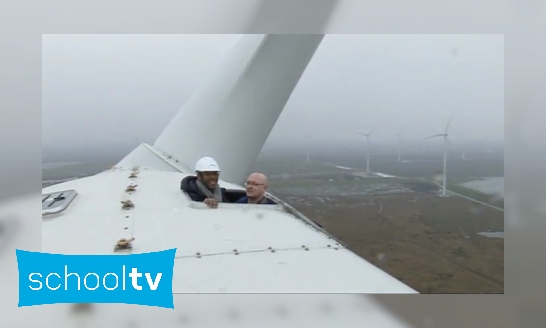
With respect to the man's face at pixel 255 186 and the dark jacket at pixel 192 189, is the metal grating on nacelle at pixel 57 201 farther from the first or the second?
the man's face at pixel 255 186

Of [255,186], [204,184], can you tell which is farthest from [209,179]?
[255,186]

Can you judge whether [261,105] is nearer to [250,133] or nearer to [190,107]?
[250,133]

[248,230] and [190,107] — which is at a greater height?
[190,107]

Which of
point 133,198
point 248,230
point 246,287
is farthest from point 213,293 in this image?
point 133,198

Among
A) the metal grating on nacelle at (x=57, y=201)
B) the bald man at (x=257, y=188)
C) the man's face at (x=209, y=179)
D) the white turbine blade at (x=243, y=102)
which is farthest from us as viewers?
the white turbine blade at (x=243, y=102)

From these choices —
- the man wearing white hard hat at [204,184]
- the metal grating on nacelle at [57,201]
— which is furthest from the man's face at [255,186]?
the metal grating on nacelle at [57,201]

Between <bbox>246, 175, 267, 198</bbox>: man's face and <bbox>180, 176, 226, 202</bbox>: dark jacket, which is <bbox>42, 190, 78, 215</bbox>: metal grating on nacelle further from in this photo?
<bbox>246, 175, 267, 198</bbox>: man's face
